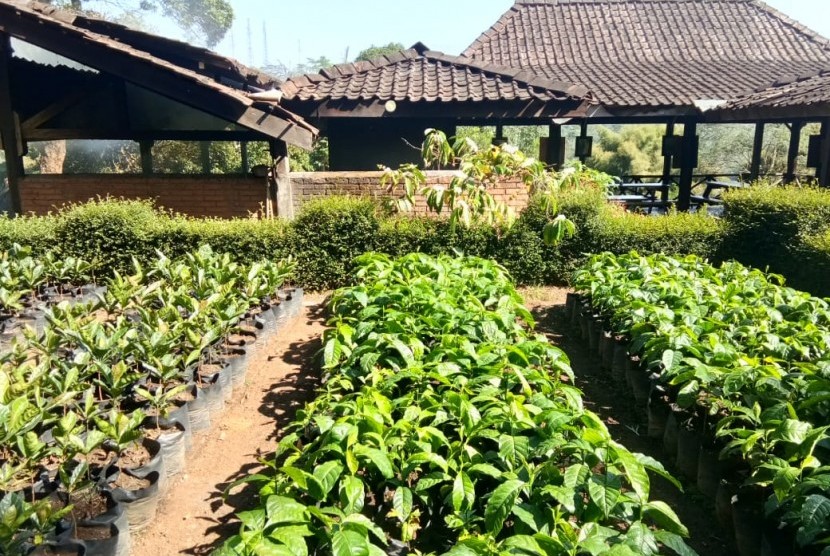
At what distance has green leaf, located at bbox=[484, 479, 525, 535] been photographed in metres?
2.35

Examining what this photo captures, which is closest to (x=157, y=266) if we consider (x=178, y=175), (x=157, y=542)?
(x=178, y=175)

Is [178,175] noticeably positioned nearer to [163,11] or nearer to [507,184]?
[507,184]

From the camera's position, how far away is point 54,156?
11.9 meters

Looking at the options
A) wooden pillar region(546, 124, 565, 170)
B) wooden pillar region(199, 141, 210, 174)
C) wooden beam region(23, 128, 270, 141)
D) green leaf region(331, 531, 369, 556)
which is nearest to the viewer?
green leaf region(331, 531, 369, 556)

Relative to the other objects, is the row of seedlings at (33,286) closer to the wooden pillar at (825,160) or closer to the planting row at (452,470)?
the planting row at (452,470)

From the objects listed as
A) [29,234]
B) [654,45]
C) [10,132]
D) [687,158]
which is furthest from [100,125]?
[654,45]

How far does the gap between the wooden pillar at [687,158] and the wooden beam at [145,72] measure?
8.29 metres

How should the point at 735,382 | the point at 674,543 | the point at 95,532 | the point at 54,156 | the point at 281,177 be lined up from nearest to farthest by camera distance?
the point at 674,543 < the point at 95,532 < the point at 735,382 < the point at 281,177 < the point at 54,156

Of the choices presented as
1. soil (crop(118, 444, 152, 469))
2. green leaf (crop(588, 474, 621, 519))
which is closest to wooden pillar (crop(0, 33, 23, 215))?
soil (crop(118, 444, 152, 469))

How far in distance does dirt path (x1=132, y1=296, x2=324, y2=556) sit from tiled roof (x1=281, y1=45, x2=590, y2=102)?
493 cm

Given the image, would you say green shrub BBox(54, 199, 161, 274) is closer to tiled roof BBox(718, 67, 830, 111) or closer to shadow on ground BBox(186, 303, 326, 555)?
shadow on ground BBox(186, 303, 326, 555)

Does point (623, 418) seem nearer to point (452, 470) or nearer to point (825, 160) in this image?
point (452, 470)

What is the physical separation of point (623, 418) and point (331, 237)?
484cm

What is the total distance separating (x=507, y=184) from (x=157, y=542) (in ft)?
23.9
